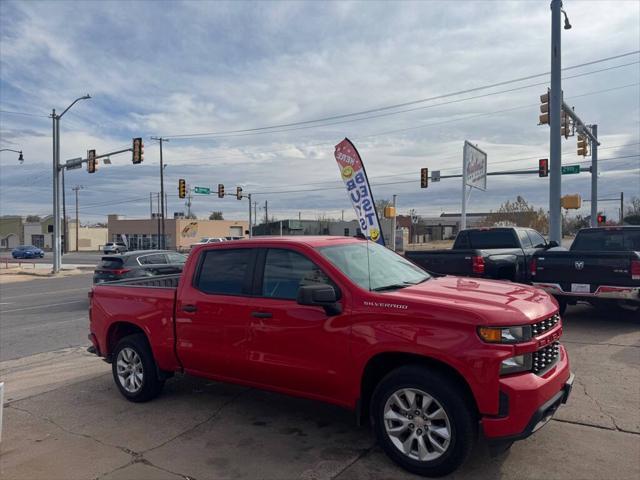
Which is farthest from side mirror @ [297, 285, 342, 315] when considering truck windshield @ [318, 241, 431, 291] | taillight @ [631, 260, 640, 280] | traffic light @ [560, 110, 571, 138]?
traffic light @ [560, 110, 571, 138]

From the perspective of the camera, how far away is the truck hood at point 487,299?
3777mm

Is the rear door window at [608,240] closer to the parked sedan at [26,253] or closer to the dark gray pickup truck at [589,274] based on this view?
the dark gray pickup truck at [589,274]

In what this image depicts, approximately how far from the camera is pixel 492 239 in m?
13.1

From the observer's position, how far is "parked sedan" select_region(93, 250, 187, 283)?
14.6 metres

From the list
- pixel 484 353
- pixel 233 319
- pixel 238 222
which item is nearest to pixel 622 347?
pixel 484 353

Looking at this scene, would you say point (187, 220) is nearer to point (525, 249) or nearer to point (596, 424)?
point (525, 249)

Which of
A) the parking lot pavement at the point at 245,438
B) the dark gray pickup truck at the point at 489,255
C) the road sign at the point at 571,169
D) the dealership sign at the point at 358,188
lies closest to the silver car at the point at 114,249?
the road sign at the point at 571,169

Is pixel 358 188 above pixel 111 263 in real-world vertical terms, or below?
above

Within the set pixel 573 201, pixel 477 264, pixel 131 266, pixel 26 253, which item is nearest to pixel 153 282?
pixel 477 264

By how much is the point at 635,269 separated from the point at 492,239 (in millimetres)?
4485

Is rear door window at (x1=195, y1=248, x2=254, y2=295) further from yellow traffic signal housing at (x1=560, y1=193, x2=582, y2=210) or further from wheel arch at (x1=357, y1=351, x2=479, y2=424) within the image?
yellow traffic signal housing at (x1=560, y1=193, x2=582, y2=210)

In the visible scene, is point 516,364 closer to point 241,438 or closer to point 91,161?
point 241,438

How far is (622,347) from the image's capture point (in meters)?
7.68

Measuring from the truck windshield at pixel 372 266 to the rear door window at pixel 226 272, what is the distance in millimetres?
817
